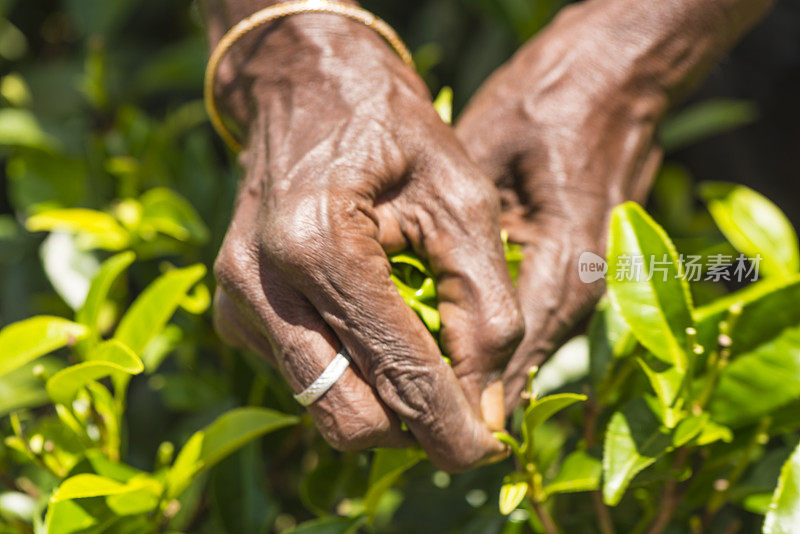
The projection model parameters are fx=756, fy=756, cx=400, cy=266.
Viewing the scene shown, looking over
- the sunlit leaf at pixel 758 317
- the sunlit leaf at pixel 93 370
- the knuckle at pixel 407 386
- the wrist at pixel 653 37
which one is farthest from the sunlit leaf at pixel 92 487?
the wrist at pixel 653 37

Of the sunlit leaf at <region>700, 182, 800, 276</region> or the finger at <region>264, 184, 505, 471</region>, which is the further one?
the sunlit leaf at <region>700, 182, 800, 276</region>

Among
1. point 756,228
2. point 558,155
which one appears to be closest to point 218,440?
point 558,155

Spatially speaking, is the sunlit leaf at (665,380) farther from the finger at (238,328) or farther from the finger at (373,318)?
the finger at (238,328)

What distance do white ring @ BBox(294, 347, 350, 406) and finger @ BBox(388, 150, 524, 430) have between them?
12 centimetres

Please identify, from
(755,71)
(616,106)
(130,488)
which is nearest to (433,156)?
(616,106)

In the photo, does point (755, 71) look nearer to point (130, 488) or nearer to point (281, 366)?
point (281, 366)

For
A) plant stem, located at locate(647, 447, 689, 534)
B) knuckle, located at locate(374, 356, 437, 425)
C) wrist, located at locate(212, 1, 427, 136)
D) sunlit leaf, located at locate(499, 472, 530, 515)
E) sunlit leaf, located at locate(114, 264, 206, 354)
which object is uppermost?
wrist, located at locate(212, 1, 427, 136)

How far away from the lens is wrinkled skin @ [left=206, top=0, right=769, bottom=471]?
0.81 metres

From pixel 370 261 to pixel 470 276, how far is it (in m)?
0.12

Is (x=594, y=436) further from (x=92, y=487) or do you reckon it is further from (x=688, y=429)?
(x=92, y=487)

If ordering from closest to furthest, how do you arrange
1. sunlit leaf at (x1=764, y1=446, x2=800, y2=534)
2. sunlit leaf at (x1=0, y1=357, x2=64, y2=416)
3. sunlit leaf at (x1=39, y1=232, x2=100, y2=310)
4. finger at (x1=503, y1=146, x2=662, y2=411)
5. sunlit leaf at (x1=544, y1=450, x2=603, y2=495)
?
1. sunlit leaf at (x1=764, y1=446, x2=800, y2=534)
2. sunlit leaf at (x1=544, y1=450, x2=603, y2=495)
3. finger at (x1=503, y1=146, x2=662, y2=411)
4. sunlit leaf at (x1=0, y1=357, x2=64, y2=416)
5. sunlit leaf at (x1=39, y1=232, x2=100, y2=310)

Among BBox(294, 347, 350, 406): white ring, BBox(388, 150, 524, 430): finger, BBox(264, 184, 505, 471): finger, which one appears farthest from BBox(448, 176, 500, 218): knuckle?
BBox(294, 347, 350, 406): white ring

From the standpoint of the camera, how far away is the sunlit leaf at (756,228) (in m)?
1.07

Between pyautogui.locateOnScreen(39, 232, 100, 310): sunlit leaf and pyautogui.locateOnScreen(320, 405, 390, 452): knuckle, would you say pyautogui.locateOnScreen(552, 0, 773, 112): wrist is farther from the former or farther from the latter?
pyautogui.locateOnScreen(39, 232, 100, 310): sunlit leaf
